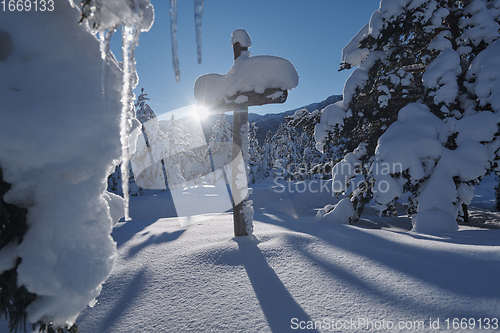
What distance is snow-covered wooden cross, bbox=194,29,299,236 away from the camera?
117 inches

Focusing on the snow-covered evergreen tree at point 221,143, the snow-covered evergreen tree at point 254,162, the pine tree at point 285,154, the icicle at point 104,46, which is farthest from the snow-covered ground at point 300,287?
the pine tree at point 285,154

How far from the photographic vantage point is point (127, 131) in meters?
1.06

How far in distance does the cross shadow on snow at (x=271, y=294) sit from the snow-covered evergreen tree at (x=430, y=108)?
320 cm

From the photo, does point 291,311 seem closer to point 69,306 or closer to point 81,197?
point 69,306

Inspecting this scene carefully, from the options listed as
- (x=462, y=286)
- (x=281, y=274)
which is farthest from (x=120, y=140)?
(x=462, y=286)

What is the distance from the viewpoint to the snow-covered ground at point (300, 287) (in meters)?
1.43

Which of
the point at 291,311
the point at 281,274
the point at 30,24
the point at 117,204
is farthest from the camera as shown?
the point at 281,274

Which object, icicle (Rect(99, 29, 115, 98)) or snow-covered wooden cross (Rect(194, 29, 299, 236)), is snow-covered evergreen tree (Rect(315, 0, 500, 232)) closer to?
snow-covered wooden cross (Rect(194, 29, 299, 236))

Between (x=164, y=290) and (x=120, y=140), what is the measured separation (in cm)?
153

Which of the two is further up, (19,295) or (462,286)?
(19,295)

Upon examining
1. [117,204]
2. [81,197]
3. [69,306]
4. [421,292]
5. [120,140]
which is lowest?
[421,292]

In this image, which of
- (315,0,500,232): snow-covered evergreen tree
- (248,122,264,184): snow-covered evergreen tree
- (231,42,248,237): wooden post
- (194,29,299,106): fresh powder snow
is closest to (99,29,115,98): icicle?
(194,29,299,106): fresh powder snow

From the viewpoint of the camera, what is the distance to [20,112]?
2.59ft

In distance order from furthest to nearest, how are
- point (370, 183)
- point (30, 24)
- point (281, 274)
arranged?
point (370, 183) → point (281, 274) → point (30, 24)
